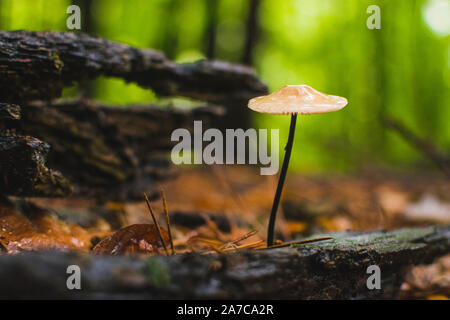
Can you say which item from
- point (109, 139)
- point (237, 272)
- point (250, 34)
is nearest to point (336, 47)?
point (250, 34)

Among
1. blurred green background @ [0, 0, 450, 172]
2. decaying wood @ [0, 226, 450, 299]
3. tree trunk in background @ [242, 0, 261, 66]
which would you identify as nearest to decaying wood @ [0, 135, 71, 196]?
decaying wood @ [0, 226, 450, 299]

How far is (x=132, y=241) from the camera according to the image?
1479 mm

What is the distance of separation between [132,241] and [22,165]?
0.63 m

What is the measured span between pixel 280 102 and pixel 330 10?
1409 centimetres

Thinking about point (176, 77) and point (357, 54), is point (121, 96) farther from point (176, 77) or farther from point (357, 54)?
point (176, 77)

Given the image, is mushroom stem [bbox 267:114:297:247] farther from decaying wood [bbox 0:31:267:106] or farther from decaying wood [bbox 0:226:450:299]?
decaying wood [bbox 0:31:267:106]

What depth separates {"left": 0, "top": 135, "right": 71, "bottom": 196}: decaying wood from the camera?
1466 millimetres

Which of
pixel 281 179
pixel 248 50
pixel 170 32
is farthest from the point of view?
pixel 170 32

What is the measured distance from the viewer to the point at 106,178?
7.87 feet

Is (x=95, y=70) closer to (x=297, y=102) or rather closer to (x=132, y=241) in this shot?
(x=132, y=241)

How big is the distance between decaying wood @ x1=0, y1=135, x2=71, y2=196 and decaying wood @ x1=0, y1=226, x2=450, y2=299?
0.70 m

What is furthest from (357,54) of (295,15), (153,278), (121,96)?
(153,278)

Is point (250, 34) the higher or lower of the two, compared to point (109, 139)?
higher

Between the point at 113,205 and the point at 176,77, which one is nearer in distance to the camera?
the point at 176,77
